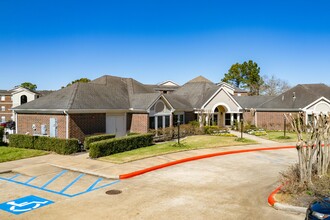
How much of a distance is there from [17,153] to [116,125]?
9.59 m

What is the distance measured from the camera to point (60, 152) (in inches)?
790

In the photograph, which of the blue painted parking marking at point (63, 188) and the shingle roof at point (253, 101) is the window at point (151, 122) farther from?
the shingle roof at point (253, 101)

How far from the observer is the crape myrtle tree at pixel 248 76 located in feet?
271

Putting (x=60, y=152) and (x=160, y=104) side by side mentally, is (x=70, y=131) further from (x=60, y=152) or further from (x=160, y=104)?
(x=160, y=104)

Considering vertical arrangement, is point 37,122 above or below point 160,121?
above

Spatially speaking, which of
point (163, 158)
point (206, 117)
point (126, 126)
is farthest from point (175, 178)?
point (206, 117)

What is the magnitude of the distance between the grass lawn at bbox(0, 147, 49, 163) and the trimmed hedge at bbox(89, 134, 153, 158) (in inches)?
178

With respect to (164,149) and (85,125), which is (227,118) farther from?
(85,125)

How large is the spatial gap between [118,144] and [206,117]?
56.7 feet

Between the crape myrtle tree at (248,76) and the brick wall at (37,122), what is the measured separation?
224 ft

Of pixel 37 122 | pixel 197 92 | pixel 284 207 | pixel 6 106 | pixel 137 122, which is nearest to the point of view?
pixel 284 207

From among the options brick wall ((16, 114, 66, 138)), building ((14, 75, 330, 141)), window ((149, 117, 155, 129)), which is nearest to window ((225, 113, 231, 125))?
building ((14, 75, 330, 141))

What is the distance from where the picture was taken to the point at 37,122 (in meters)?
24.4

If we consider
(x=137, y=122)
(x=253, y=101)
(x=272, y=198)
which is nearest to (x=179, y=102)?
(x=137, y=122)
